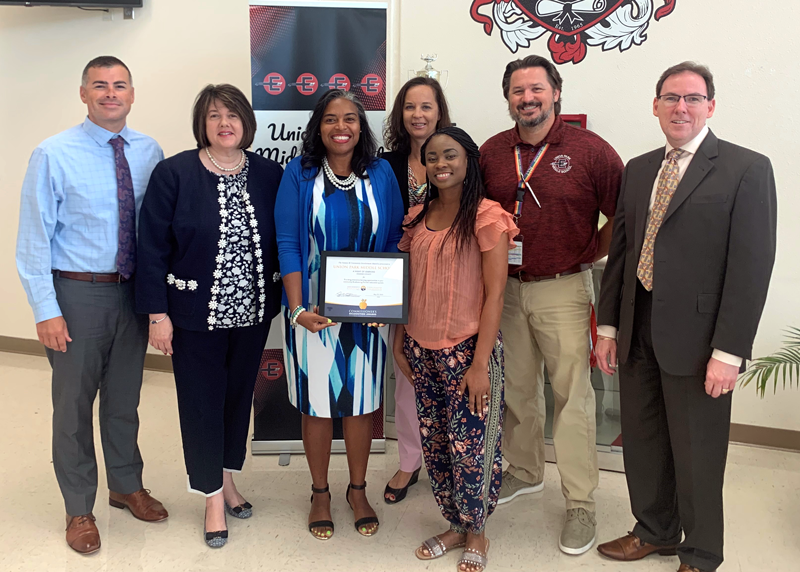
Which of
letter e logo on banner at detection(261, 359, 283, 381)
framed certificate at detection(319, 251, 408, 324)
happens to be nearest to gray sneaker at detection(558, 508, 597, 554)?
framed certificate at detection(319, 251, 408, 324)

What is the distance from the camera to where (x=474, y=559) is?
2264 millimetres

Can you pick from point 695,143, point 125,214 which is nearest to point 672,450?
point 695,143

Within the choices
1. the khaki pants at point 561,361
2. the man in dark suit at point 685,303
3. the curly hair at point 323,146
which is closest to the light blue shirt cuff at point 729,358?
the man in dark suit at point 685,303

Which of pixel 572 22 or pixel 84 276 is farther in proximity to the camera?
pixel 572 22

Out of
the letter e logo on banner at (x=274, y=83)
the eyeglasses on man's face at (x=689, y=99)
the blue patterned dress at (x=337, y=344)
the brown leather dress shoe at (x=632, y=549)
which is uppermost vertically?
the letter e logo on banner at (x=274, y=83)

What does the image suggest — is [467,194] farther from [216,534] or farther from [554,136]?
[216,534]

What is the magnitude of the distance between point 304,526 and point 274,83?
2103mm

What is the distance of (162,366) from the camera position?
452 cm

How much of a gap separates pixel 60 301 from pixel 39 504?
111cm

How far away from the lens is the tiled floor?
234cm

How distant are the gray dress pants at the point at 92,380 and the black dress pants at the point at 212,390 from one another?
25 cm

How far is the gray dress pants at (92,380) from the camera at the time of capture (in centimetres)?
232

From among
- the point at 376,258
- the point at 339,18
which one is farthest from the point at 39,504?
the point at 339,18

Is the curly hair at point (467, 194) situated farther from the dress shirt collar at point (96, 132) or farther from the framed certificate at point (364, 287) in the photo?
the dress shirt collar at point (96, 132)
